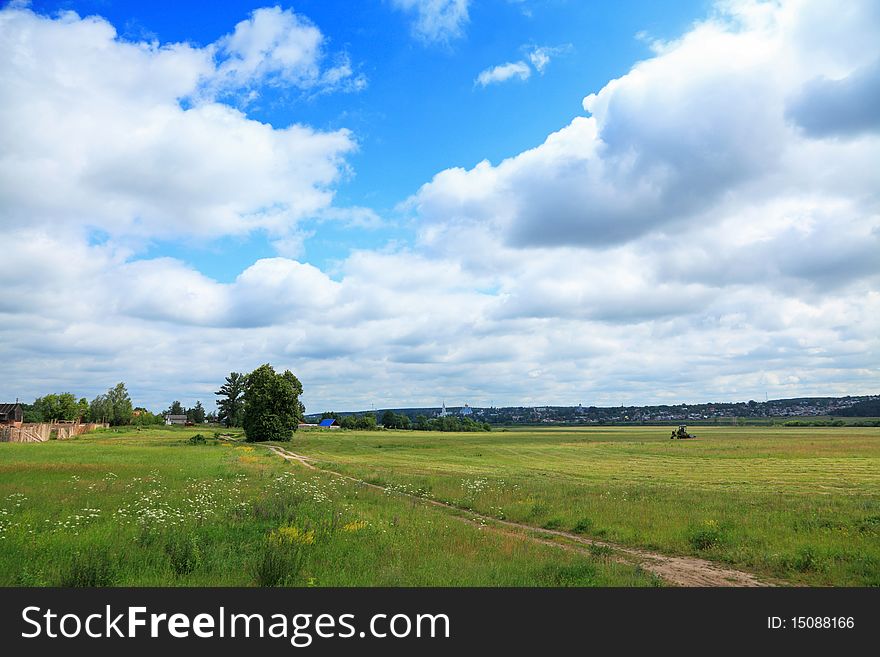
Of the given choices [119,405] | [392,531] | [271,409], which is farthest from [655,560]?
[119,405]

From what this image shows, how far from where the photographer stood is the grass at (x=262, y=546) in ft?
36.9

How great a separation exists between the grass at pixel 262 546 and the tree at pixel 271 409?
224 ft

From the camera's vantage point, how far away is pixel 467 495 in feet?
93.0

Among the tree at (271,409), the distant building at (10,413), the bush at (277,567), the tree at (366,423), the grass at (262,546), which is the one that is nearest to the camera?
the bush at (277,567)

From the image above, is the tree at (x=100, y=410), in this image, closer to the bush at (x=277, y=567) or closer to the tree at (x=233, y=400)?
the tree at (x=233, y=400)

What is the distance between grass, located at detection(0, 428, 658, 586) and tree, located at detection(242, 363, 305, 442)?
68.3m

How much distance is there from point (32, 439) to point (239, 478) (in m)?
66.3

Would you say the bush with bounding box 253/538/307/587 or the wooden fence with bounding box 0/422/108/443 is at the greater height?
the bush with bounding box 253/538/307/587

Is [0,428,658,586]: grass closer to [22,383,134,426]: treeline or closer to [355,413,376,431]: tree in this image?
[22,383,134,426]: treeline

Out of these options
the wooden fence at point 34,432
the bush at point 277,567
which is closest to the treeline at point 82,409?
the wooden fence at point 34,432

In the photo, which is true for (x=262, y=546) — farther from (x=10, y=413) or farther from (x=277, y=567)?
(x=10, y=413)

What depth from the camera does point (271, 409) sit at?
91688 millimetres

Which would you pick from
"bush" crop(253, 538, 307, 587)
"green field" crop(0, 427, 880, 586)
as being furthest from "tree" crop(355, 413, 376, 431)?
"bush" crop(253, 538, 307, 587)

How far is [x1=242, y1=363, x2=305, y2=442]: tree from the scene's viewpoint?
9075 cm
